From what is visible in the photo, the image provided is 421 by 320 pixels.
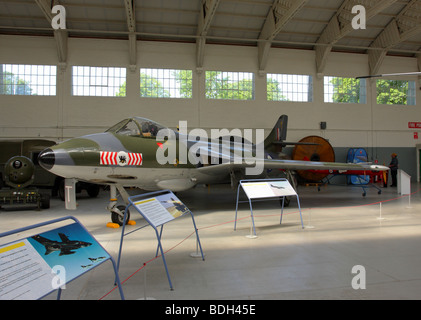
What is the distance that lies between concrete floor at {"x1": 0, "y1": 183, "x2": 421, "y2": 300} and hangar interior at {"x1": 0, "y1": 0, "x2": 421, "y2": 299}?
6.25 meters

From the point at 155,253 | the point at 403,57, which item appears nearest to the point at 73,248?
the point at 155,253

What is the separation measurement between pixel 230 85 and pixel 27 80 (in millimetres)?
11526

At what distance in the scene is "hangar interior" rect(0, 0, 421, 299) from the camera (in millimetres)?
14656

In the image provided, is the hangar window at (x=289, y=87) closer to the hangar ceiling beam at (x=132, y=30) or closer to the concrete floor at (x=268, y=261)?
the hangar ceiling beam at (x=132, y=30)

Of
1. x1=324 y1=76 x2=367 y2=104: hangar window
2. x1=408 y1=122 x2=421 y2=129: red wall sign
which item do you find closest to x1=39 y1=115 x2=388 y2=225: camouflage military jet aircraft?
x1=324 y1=76 x2=367 y2=104: hangar window

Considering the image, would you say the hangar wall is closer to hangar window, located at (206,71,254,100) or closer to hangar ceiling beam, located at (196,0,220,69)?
hangar window, located at (206,71,254,100)

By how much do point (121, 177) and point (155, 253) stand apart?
2651 mm

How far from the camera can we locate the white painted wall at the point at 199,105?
15.2 m

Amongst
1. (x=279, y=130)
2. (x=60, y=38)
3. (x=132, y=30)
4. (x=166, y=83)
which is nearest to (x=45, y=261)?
(x=279, y=130)

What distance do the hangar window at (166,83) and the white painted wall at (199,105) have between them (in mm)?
352

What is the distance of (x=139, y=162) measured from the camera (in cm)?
667

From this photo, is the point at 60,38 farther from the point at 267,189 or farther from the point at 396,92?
the point at 396,92

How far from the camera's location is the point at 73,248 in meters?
2.24
